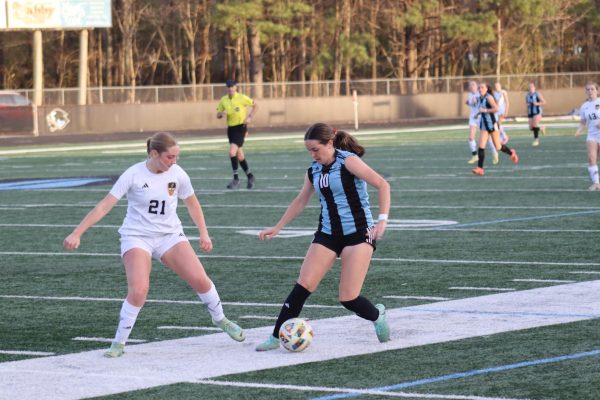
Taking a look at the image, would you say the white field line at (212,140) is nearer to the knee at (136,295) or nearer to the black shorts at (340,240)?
the black shorts at (340,240)

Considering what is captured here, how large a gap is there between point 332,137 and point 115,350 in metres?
1.94

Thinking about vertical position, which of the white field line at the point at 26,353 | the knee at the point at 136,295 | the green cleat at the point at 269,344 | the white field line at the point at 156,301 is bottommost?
the white field line at the point at 156,301

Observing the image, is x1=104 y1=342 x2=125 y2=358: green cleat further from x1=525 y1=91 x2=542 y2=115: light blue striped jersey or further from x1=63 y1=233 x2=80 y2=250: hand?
x1=525 y1=91 x2=542 y2=115: light blue striped jersey

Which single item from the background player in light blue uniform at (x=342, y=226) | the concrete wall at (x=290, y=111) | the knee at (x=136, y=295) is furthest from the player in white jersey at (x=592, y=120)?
the concrete wall at (x=290, y=111)

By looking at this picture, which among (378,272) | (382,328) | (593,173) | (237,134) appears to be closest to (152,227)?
(382,328)

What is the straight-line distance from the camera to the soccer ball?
909 cm

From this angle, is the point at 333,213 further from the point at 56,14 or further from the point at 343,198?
the point at 56,14

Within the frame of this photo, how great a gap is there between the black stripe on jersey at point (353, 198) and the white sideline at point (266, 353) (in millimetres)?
768

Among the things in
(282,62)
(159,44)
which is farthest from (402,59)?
(159,44)

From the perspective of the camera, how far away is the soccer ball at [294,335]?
9.09 m

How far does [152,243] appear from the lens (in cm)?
947

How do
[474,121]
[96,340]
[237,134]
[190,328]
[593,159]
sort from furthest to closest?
[474,121], [237,134], [593,159], [190,328], [96,340]

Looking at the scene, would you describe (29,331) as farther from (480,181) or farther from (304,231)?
(480,181)

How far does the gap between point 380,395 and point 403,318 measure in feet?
9.06
